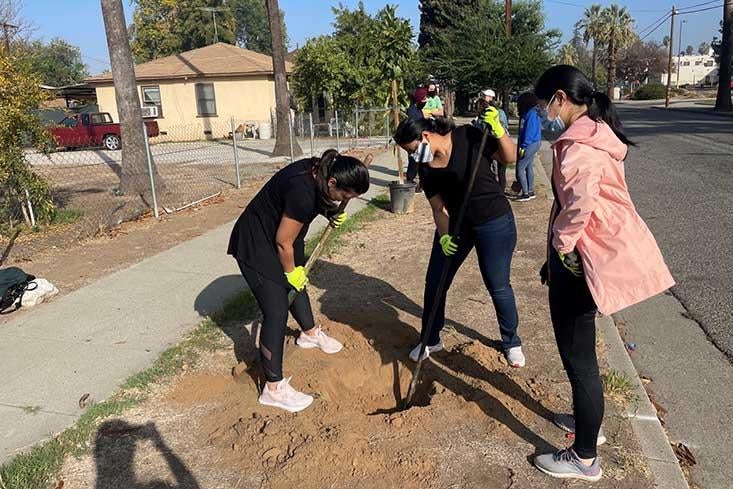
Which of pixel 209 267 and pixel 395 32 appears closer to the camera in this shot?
pixel 209 267

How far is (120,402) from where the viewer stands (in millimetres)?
3416

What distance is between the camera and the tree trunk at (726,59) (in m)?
32.5

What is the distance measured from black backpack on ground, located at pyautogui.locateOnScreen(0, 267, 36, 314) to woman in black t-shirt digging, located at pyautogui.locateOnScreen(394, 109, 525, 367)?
3.76m

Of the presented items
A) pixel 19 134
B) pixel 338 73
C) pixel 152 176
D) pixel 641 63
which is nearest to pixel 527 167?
pixel 152 176

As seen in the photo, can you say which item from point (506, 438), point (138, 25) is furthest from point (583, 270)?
point (138, 25)

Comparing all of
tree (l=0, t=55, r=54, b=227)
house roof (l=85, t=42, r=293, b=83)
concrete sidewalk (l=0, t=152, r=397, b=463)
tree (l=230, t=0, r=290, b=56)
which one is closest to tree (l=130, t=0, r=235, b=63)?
tree (l=230, t=0, r=290, b=56)

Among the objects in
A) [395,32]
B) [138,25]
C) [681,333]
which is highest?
[138,25]

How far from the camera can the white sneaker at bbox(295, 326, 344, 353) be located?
13.2 feet

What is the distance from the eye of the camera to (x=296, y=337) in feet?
14.0

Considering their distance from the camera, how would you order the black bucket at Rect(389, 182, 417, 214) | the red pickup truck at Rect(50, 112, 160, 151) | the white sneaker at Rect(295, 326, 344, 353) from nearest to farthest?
the white sneaker at Rect(295, 326, 344, 353)
the black bucket at Rect(389, 182, 417, 214)
the red pickup truck at Rect(50, 112, 160, 151)

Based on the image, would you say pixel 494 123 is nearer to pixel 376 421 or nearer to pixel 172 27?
→ pixel 376 421

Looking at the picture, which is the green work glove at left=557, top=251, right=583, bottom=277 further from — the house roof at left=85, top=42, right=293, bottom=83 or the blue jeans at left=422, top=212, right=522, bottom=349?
the house roof at left=85, top=42, right=293, bottom=83

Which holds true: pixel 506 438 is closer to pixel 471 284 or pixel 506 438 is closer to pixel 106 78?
pixel 471 284

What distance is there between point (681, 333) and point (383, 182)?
793cm
